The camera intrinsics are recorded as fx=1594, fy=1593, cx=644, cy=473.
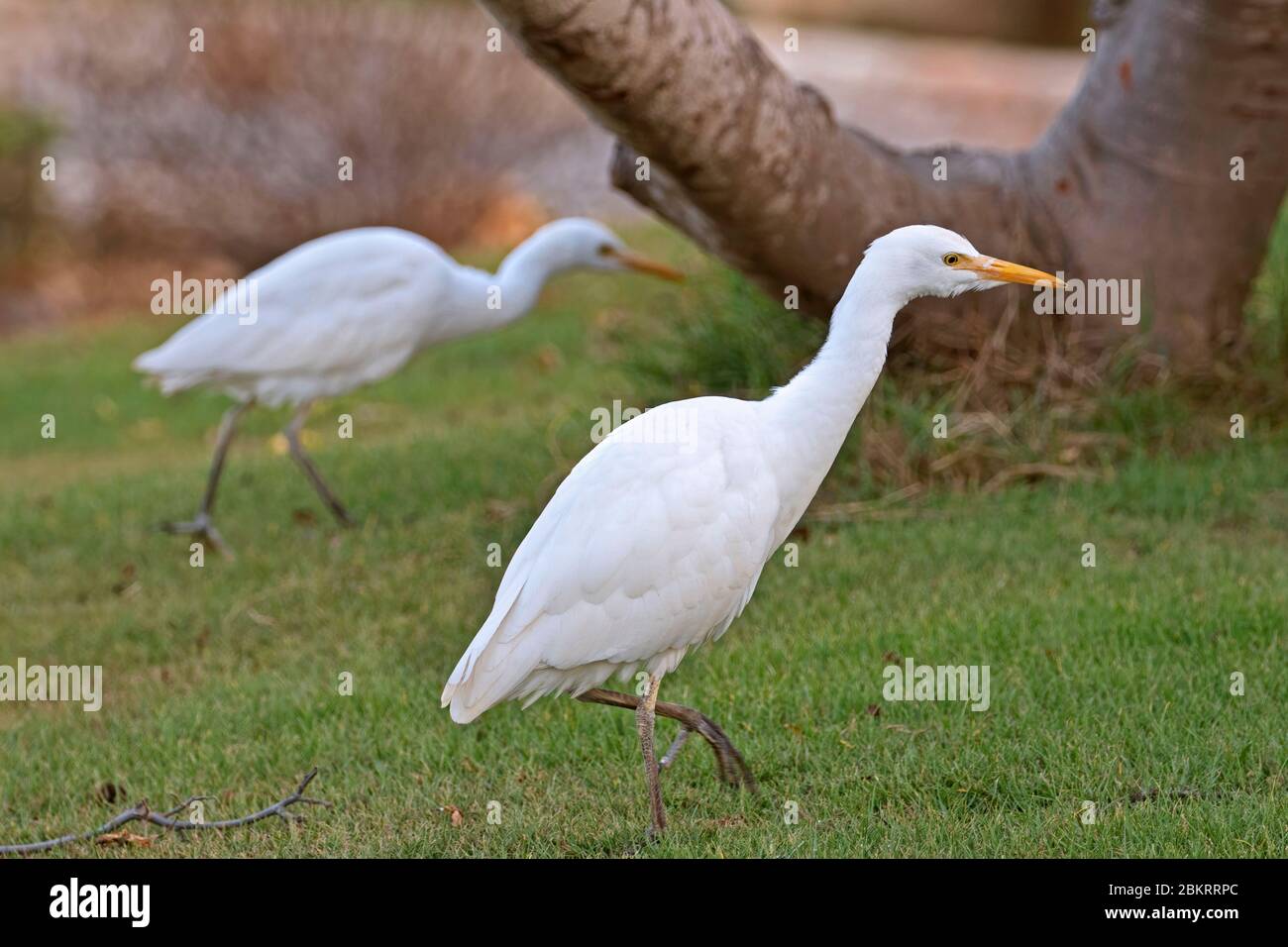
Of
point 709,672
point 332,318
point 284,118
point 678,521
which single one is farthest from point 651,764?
point 284,118

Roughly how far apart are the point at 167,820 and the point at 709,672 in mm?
1803

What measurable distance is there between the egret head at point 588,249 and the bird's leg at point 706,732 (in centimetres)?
373

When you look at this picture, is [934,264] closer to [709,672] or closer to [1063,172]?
[709,672]

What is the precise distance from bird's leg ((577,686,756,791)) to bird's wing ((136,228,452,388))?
354 centimetres

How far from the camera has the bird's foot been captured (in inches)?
285

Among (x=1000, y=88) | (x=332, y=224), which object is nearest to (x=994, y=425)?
(x=332, y=224)

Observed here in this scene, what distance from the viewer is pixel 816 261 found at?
6809 mm

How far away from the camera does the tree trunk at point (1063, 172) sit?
6.12 metres

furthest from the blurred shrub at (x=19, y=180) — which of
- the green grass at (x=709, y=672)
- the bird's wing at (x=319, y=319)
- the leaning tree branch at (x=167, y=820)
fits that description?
the leaning tree branch at (x=167, y=820)

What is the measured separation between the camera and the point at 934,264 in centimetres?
426

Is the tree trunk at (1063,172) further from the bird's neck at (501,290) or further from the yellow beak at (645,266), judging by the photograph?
the bird's neck at (501,290)

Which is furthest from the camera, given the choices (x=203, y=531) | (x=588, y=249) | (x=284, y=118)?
(x=284, y=118)

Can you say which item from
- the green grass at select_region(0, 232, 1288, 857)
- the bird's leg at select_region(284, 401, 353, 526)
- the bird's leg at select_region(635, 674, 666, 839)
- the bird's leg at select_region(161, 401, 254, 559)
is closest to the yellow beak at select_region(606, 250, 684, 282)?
the green grass at select_region(0, 232, 1288, 857)

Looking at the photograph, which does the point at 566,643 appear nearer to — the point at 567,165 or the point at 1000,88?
the point at 567,165
